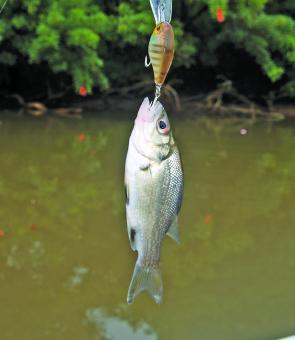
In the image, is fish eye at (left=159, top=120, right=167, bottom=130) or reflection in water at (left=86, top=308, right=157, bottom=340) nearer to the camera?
fish eye at (left=159, top=120, right=167, bottom=130)

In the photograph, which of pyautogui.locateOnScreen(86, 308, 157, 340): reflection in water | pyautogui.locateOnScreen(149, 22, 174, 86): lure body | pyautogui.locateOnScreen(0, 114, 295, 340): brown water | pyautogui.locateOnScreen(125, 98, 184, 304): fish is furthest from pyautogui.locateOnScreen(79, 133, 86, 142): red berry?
pyautogui.locateOnScreen(149, 22, 174, 86): lure body

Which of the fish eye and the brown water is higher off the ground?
the fish eye

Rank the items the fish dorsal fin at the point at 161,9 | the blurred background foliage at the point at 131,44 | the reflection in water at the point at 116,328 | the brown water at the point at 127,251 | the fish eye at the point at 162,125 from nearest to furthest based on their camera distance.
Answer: the fish dorsal fin at the point at 161,9, the fish eye at the point at 162,125, the reflection in water at the point at 116,328, the brown water at the point at 127,251, the blurred background foliage at the point at 131,44

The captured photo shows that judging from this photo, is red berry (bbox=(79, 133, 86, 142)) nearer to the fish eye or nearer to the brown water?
the brown water

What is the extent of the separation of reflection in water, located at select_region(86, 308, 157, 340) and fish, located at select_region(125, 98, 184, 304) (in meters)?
2.21

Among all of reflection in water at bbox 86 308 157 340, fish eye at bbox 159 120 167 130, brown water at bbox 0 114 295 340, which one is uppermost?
fish eye at bbox 159 120 167 130

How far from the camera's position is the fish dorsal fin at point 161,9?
137 centimetres

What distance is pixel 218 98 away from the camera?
42.5ft

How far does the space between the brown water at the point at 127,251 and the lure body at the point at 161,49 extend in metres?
2.51

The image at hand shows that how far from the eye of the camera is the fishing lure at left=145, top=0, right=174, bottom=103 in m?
1.38

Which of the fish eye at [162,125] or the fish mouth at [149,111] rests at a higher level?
the fish mouth at [149,111]

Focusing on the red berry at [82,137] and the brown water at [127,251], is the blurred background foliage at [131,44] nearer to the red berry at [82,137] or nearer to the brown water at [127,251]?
the red berry at [82,137]

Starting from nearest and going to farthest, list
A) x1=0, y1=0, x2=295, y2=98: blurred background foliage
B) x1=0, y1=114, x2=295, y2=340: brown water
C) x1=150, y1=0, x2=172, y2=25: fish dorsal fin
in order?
x1=150, y1=0, x2=172, y2=25: fish dorsal fin, x1=0, y1=114, x2=295, y2=340: brown water, x1=0, y1=0, x2=295, y2=98: blurred background foliage

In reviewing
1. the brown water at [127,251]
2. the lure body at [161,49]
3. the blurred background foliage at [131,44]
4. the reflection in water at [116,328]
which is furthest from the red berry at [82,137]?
the lure body at [161,49]
